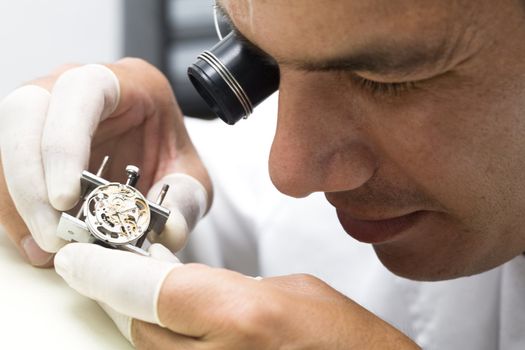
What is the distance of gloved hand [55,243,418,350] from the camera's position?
77 cm

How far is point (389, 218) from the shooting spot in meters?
0.96

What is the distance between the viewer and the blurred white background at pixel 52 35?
Answer: 2.09 m

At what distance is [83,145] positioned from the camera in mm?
992

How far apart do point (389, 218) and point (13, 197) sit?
0.49 m

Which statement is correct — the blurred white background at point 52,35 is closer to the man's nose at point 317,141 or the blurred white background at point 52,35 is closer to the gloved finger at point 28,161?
the gloved finger at point 28,161

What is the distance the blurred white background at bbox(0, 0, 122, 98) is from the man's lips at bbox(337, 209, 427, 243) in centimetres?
131

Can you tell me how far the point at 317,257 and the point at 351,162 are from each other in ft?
1.70

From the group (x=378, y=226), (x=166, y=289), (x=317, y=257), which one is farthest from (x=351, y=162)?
(x=317, y=257)

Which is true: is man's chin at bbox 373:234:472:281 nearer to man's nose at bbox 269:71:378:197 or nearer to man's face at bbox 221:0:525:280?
man's face at bbox 221:0:525:280

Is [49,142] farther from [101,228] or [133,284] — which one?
[133,284]

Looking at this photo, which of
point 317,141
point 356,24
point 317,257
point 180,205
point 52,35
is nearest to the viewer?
point 356,24

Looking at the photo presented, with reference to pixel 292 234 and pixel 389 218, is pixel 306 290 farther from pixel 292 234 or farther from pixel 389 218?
pixel 292 234

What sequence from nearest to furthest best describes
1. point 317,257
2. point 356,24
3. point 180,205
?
point 356,24, point 180,205, point 317,257

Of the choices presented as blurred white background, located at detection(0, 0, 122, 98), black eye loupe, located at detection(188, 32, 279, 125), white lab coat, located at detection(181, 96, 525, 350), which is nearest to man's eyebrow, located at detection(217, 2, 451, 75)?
black eye loupe, located at detection(188, 32, 279, 125)
